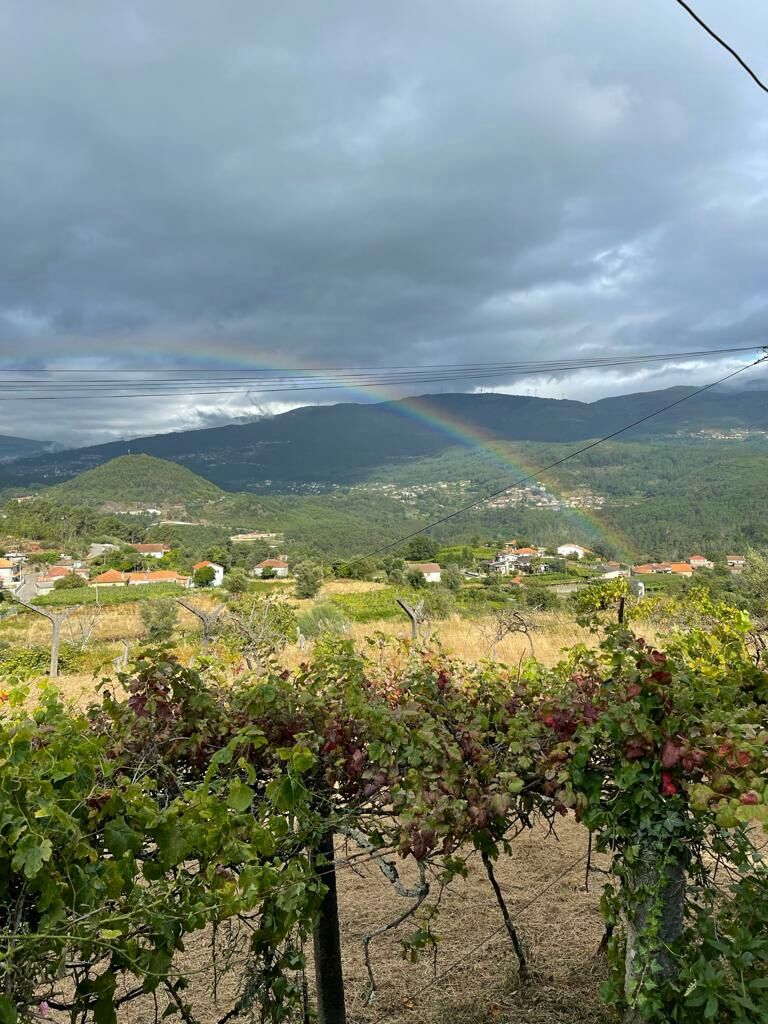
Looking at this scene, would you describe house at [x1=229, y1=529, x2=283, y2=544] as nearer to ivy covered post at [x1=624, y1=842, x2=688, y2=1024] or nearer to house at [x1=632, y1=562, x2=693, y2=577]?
house at [x1=632, y1=562, x2=693, y2=577]

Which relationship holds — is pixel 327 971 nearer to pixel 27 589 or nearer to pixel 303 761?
pixel 303 761

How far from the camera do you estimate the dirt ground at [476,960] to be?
2.94 m

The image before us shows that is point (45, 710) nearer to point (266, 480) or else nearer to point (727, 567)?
point (727, 567)

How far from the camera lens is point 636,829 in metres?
1.81

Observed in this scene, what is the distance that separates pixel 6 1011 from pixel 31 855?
25cm

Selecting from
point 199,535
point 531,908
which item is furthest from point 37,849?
point 199,535

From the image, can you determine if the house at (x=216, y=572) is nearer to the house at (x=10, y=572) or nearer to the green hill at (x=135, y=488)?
the house at (x=10, y=572)

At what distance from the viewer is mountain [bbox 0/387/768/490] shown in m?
Answer: 124

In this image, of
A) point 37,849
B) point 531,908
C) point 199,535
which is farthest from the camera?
point 199,535

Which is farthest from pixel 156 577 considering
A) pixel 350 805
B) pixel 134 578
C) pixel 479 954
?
pixel 350 805

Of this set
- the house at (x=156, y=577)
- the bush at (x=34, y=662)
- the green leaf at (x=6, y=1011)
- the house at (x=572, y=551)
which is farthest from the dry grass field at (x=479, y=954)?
the house at (x=572, y=551)

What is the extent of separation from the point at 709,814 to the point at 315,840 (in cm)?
113

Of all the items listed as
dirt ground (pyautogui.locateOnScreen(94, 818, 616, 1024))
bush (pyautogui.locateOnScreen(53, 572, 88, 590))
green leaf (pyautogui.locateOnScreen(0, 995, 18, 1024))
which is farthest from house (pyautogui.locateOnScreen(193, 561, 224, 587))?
green leaf (pyautogui.locateOnScreen(0, 995, 18, 1024))

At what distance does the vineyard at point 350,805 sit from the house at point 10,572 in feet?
194
